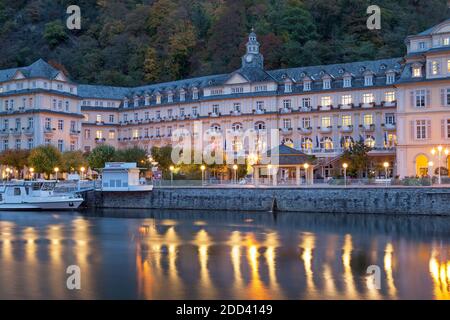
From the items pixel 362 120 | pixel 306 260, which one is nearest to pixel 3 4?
pixel 362 120

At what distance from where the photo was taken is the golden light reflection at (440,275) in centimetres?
2275

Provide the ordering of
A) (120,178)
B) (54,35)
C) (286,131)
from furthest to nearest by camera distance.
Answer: (54,35)
(286,131)
(120,178)

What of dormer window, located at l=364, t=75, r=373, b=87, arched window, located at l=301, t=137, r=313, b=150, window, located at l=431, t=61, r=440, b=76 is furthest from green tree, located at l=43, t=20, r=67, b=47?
window, located at l=431, t=61, r=440, b=76

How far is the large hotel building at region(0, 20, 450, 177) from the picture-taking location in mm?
56781

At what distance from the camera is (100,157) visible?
7212 cm

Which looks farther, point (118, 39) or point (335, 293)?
point (118, 39)

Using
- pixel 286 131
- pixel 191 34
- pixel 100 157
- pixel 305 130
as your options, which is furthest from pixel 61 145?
pixel 191 34

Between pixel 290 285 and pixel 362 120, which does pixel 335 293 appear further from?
pixel 362 120

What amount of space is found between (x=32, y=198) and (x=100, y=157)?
1311 centimetres

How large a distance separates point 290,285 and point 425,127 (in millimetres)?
36689

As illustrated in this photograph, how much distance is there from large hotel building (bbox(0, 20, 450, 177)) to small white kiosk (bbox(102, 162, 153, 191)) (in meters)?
18.9

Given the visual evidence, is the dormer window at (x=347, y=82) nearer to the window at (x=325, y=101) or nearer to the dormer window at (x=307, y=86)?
the window at (x=325, y=101)

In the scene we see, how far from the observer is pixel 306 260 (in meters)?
29.6

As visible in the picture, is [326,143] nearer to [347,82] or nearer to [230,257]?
[347,82]
